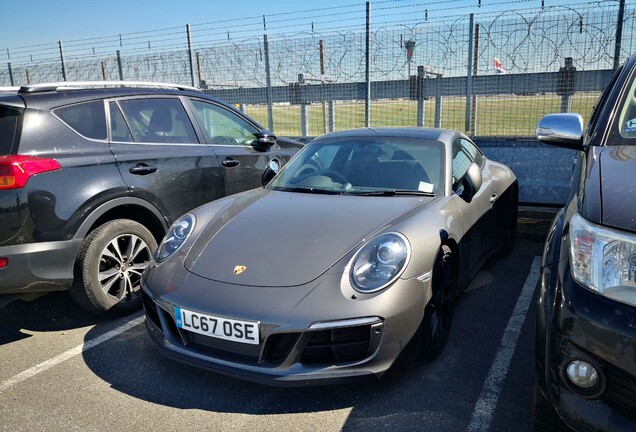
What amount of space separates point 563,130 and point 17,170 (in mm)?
3394

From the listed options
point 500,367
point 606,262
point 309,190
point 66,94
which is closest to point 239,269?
point 309,190

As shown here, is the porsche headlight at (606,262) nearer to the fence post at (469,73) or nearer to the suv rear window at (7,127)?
the suv rear window at (7,127)

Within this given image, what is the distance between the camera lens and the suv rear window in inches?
135

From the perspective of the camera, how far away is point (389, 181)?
3785 mm

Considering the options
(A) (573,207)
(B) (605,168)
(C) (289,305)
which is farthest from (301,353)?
(B) (605,168)

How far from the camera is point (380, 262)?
112 inches

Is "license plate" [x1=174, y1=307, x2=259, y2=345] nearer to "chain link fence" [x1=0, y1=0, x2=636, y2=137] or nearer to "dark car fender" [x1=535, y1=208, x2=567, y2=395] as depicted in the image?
"dark car fender" [x1=535, y1=208, x2=567, y2=395]

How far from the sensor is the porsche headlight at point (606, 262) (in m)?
1.82

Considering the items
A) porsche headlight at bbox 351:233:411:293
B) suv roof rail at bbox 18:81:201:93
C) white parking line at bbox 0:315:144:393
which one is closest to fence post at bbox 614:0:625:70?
porsche headlight at bbox 351:233:411:293

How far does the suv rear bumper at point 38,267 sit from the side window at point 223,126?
183cm

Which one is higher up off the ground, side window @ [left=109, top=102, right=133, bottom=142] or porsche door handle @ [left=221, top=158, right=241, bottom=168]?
side window @ [left=109, top=102, right=133, bottom=142]

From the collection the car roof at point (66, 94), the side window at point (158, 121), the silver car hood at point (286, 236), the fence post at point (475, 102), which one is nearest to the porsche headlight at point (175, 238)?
the silver car hood at point (286, 236)

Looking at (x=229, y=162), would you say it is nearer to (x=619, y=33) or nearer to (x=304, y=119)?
(x=304, y=119)

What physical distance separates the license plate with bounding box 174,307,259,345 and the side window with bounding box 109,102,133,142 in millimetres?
1936
